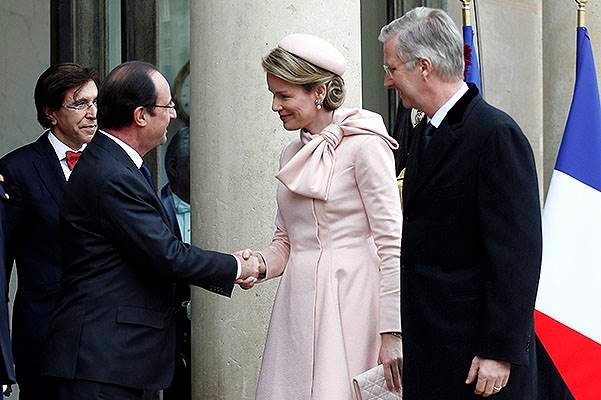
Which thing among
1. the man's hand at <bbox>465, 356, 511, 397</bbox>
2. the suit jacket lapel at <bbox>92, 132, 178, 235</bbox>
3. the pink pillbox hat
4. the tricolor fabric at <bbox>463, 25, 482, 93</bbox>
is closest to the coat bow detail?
the pink pillbox hat

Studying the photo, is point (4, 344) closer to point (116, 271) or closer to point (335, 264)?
point (116, 271)

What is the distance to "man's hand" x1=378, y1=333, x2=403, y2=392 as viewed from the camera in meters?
4.63

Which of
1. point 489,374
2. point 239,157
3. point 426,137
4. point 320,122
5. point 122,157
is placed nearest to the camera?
point 489,374

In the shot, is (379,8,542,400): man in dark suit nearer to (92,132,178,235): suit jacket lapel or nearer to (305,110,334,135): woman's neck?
(305,110,334,135): woman's neck

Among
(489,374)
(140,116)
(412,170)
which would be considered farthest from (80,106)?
(489,374)

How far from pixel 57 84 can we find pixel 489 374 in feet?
8.01

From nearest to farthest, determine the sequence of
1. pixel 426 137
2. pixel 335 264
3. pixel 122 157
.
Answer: pixel 426 137, pixel 122 157, pixel 335 264

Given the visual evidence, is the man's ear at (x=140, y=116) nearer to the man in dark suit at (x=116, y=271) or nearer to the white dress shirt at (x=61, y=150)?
the man in dark suit at (x=116, y=271)

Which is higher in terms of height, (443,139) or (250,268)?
(443,139)

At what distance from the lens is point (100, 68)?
7832 mm

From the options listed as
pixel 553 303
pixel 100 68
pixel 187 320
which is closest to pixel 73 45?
pixel 100 68

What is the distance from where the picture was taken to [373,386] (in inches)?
182

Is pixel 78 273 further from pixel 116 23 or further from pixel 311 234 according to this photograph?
pixel 116 23

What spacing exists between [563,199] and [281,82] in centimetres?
191
